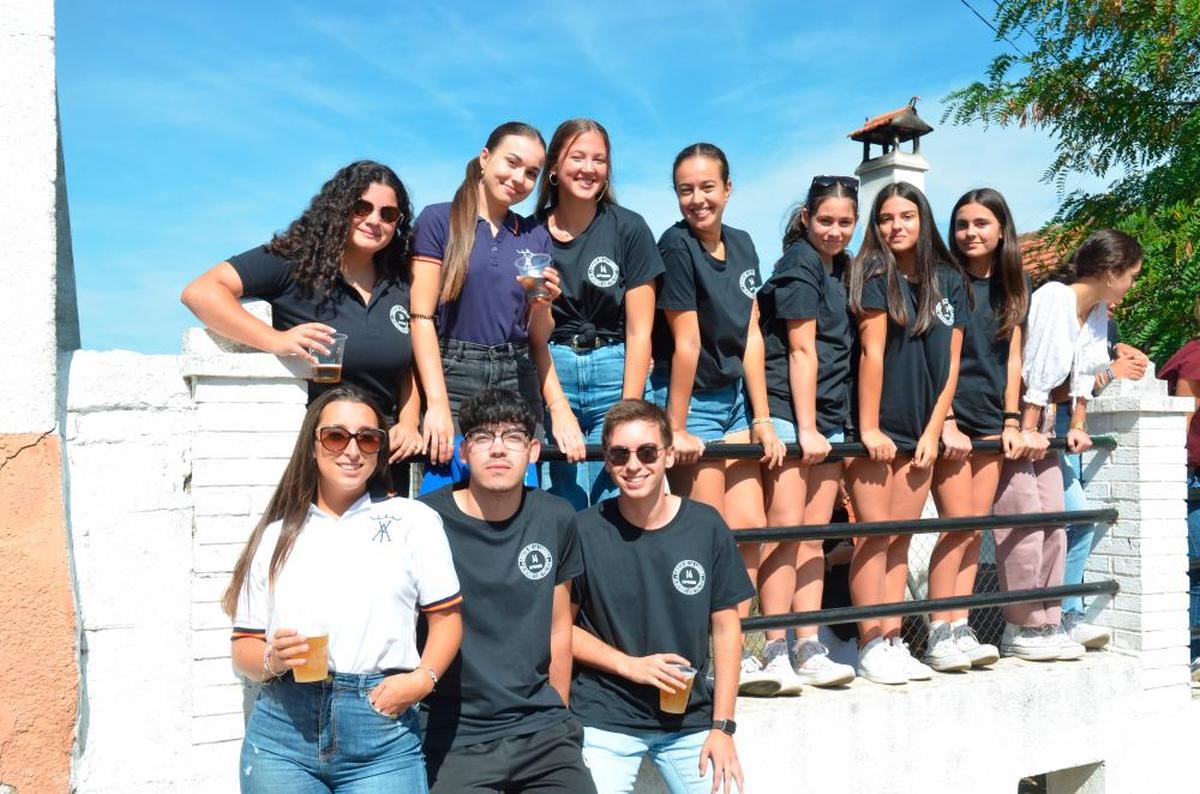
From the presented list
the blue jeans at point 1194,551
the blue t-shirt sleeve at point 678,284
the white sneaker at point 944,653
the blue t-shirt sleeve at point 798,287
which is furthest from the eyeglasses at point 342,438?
the blue jeans at point 1194,551

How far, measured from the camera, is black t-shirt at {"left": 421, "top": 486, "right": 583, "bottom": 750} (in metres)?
2.88

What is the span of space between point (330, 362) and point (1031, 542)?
328 cm

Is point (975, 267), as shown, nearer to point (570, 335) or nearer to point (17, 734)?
point (570, 335)

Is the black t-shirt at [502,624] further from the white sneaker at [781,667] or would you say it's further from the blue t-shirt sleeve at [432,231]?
the white sneaker at [781,667]

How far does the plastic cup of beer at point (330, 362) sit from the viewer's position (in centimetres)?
303

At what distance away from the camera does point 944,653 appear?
4336 millimetres

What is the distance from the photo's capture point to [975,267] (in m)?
4.62

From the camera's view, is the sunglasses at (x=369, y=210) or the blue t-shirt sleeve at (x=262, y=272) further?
the sunglasses at (x=369, y=210)

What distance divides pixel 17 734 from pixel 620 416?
1.95m

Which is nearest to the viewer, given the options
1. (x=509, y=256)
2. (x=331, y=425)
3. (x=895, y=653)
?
(x=331, y=425)

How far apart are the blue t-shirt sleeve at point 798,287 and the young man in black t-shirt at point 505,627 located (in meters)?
1.37

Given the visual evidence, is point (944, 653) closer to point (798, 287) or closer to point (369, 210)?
point (798, 287)

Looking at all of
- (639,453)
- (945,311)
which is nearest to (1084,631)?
(945,311)

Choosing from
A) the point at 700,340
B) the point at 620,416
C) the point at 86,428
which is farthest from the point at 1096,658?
the point at 86,428
